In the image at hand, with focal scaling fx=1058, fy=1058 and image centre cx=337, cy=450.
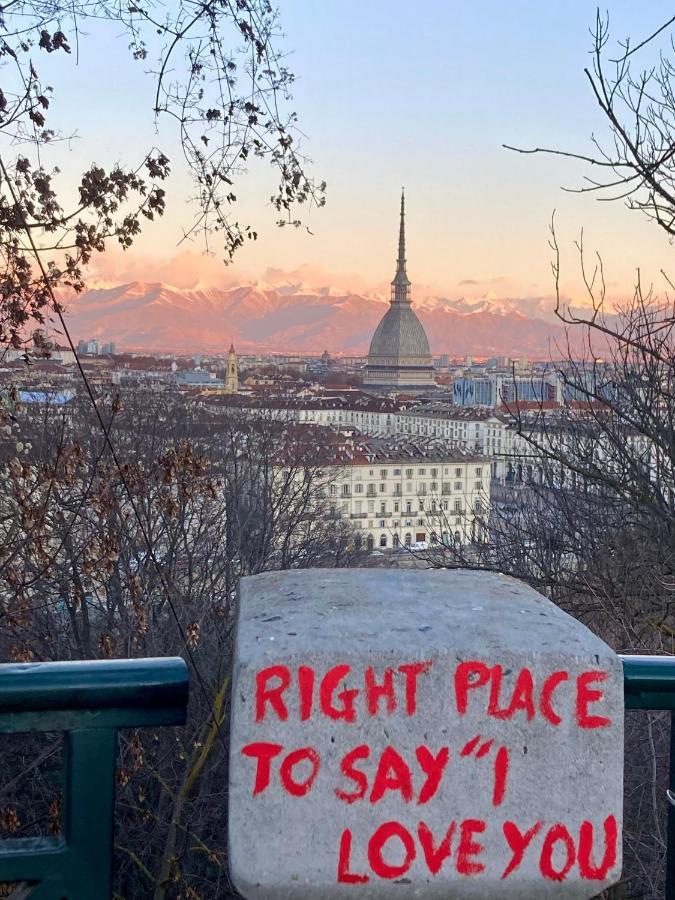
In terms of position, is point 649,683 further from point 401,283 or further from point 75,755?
point 401,283

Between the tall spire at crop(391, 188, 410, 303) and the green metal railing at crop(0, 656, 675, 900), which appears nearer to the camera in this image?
the green metal railing at crop(0, 656, 675, 900)

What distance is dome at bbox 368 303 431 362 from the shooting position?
163000 mm

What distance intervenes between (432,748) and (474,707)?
0.07 metres

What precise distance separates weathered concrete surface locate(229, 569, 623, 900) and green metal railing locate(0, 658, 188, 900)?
163 mm

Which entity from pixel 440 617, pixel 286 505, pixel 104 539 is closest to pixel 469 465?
pixel 286 505

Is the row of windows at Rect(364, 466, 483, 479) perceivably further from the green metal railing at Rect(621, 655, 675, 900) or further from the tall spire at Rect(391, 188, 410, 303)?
the tall spire at Rect(391, 188, 410, 303)

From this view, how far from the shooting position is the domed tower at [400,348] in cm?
16238

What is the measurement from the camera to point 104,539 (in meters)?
6.67

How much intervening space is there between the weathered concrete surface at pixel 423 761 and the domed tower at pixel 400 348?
15893cm

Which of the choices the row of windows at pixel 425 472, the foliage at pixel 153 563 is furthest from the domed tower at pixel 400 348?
the foliage at pixel 153 563

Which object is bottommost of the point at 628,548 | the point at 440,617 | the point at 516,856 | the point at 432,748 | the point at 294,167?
the point at 628,548

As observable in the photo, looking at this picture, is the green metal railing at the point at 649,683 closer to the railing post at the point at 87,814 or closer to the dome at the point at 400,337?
the railing post at the point at 87,814

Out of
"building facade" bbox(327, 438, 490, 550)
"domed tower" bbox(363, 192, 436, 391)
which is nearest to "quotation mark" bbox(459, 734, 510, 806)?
"building facade" bbox(327, 438, 490, 550)

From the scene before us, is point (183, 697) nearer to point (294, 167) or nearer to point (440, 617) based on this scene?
point (440, 617)
